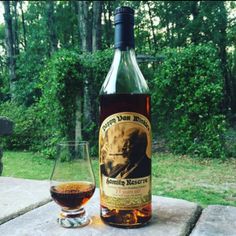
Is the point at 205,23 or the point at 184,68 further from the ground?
the point at 205,23

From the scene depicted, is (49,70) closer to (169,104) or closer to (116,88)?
(169,104)

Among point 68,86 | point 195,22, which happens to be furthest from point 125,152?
point 195,22

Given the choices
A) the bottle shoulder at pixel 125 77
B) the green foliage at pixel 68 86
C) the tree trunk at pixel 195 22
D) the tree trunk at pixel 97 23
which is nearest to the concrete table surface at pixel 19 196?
the bottle shoulder at pixel 125 77

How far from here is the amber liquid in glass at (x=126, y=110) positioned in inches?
40.1

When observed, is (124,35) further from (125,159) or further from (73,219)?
(73,219)

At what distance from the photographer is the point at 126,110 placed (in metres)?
1.02

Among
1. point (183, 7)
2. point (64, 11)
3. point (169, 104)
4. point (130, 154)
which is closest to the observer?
point (130, 154)

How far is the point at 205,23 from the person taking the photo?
17.5 m

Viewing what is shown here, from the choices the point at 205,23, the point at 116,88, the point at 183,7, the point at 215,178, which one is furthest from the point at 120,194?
the point at 183,7

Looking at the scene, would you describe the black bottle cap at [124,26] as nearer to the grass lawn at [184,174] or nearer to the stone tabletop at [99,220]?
the stone tabletop at [99,220]

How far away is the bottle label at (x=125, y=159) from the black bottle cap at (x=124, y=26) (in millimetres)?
215

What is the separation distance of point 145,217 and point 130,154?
19cm

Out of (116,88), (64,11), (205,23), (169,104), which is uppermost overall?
(64,11)

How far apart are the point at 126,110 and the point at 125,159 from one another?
0.14 metres
